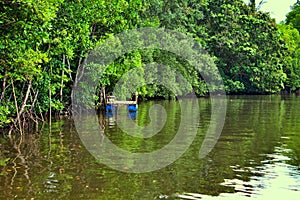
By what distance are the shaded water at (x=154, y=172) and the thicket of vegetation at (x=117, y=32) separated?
3.16 m

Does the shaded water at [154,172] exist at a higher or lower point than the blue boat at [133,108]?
A: lower

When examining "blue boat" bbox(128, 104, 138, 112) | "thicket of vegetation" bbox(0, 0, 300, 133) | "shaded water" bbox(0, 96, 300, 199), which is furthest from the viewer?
"blue boat" bbox(128, 104, 138, 112)

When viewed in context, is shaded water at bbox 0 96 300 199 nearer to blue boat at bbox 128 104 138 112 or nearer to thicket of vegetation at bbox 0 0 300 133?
thicket of vegetation at bbox 0 0 300 133

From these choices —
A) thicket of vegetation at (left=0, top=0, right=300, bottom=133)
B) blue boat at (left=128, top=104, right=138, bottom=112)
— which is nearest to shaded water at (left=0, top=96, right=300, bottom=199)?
thicket of vegetation at (left=0, top=0, right=300, bottom=133)

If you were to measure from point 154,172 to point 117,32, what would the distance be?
19.7m

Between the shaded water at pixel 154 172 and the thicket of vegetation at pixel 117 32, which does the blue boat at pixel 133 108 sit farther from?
the shaded water at pixel 154 172

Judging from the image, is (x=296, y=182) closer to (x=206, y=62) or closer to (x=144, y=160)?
(x=144, y=160)

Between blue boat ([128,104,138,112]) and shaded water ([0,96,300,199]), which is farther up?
blue boat ([128,104,138,112])

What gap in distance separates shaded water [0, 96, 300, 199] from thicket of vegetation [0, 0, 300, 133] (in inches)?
124

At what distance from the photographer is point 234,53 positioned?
6438cm

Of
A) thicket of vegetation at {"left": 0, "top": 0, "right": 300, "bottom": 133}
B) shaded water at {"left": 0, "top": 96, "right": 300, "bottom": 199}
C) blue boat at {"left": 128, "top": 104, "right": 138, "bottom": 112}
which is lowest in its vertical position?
shaded water at {"left": 0, "top": 96, "right": 300, "bottom": 199}

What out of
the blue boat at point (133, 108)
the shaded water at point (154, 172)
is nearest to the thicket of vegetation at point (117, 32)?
the blue boat at point (133, 108)

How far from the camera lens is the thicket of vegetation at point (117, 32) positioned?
54.4 feet

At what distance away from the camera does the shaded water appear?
1062 cm
